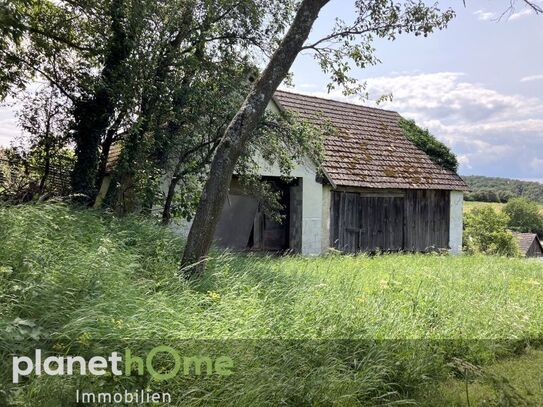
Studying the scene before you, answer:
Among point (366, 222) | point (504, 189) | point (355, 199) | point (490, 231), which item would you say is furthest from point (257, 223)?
point (504, 189)

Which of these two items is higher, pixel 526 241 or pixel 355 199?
pixel 355 199

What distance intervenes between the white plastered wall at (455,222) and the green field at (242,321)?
1081 cm

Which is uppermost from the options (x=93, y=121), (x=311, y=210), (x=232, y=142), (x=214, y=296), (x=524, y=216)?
(x=93, y=121)

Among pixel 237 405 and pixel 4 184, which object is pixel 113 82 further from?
pixel 237 405

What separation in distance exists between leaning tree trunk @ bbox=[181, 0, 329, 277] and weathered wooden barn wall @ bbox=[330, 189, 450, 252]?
28.6ft

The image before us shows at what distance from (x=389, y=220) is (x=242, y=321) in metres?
12.4

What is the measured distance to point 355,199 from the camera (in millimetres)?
15242

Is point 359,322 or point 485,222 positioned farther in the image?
point 485,222

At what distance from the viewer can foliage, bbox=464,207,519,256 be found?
3225 centimetres

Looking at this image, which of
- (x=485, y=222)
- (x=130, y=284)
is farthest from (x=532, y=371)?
(x=485, y=222)

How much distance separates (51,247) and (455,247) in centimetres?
1606

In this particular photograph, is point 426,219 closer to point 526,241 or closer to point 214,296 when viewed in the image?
point 214,296

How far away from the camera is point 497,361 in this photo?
5367mm

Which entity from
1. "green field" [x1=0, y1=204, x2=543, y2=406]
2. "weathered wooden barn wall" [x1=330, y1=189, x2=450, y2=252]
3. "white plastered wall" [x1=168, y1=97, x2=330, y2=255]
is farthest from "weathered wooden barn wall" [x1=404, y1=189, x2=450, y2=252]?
"green field" [x1=0, y1=204, x2=543, y2=406]
